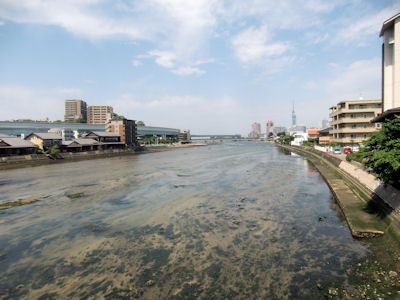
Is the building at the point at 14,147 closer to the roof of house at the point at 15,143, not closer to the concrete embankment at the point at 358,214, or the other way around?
the roof of house at the point at 15,143

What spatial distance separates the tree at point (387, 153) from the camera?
36.9 ft

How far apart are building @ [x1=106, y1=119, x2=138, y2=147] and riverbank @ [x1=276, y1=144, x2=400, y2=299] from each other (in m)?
83.6

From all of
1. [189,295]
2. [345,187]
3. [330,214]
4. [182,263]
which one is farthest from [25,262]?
[345,187]

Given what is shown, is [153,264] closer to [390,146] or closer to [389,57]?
[390,146]

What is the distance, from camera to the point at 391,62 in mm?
28094

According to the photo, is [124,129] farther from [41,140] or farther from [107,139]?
[41,140]

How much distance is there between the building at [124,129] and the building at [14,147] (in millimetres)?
35856

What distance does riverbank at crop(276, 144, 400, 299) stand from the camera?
25.7 ft

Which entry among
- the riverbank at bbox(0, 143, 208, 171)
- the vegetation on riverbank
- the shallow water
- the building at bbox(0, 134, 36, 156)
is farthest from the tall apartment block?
Answer: the building at bbox(0, 134, 36, 156)

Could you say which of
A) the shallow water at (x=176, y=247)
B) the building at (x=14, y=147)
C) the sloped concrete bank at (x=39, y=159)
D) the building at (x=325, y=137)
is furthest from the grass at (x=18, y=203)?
the building at (x=325, y=137)

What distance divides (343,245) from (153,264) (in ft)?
30.5

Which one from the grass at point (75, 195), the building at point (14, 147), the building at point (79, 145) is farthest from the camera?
the building at point (79, 145)

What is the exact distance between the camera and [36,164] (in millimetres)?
50031

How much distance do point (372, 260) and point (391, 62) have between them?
28.9 meters
